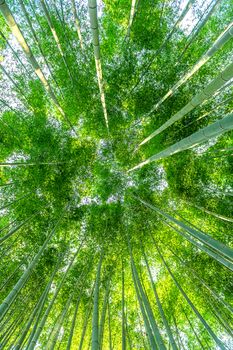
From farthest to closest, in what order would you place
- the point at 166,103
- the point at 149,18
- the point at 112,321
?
1. the point at 112,321
2. the point at 166,103
3. the point at 149,18

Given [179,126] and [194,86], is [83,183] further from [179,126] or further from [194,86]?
[194,86]

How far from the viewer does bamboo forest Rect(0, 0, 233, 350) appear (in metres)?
6.10

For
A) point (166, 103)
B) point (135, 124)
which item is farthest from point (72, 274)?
point (166, 103)

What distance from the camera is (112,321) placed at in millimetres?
6934

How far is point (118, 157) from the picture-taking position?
24.1 ft

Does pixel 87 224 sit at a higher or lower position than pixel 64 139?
lower

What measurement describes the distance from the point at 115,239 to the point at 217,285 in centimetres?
281

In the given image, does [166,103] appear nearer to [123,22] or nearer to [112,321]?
[123,22]

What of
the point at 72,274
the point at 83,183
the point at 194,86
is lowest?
the point at 72,274

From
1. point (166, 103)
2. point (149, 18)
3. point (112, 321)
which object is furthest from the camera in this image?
point (112, 321)

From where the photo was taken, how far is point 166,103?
256 inches

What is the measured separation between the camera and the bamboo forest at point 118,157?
6.10 meters

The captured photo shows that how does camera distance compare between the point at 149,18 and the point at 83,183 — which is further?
the point at 83,183

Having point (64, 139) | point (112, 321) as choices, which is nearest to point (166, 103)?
point (64, 139)
